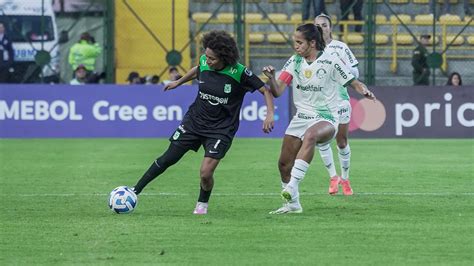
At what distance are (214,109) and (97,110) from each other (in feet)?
52.6

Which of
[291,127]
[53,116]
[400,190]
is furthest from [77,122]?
[291,127]

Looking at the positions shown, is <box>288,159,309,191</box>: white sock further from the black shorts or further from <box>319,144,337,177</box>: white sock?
<box>319,144,337,177</box>: white sock

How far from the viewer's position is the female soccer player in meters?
13.1

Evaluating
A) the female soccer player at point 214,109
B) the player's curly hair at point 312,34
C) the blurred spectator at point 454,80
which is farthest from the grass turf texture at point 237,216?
the blurred spectator at point 454,80

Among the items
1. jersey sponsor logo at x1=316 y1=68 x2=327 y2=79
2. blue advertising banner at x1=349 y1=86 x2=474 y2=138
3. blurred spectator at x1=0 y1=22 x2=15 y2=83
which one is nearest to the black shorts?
jersey sponsor logo at x1=316 y1=68 x2=327 y2=79

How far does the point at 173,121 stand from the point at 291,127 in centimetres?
1534

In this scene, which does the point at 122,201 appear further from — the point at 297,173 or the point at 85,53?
the point at 85,53

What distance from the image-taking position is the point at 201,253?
33.3ft

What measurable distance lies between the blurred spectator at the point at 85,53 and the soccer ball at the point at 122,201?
17.9 metres

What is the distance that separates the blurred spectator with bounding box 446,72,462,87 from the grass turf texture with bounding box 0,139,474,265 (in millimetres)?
7073

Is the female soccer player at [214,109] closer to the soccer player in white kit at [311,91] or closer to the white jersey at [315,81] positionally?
the soccer player in white kit at [311,91]

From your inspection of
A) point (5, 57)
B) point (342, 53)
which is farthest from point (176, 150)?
point (5, 57)

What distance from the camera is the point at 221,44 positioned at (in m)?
13.0

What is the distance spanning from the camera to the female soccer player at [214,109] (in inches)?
515
